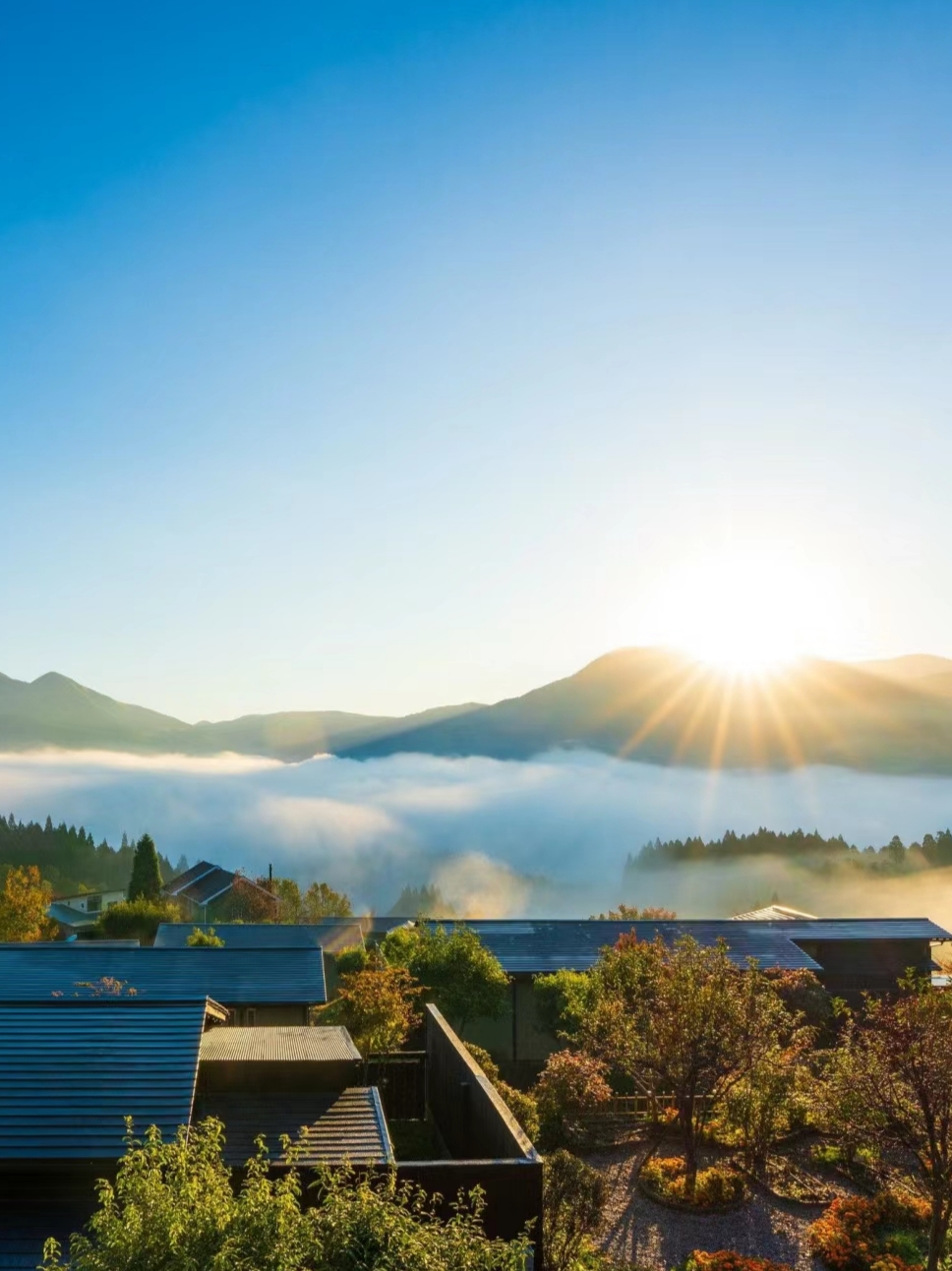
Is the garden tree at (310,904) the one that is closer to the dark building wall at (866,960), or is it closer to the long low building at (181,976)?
the dark building wall at (866,960)

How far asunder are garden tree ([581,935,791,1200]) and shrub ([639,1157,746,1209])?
26 cm

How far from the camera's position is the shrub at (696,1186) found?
19453 millimetres

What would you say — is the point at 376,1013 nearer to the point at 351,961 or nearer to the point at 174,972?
the point at 174,972

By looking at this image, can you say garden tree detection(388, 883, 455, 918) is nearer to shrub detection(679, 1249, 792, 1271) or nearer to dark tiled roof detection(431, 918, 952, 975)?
dark tiled roof detection(431, 918, 952, 975)

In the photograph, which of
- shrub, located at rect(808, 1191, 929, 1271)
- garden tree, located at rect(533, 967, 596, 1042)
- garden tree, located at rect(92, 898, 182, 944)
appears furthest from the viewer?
garden tree, located at rect(92, 898, 182, 944)

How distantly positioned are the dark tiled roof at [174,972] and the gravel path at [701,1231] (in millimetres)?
11203

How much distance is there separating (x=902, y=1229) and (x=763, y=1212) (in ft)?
7.96

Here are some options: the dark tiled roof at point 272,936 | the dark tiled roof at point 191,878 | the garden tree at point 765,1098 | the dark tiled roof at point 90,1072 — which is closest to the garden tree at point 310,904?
the dark tiled roof at point 191,878

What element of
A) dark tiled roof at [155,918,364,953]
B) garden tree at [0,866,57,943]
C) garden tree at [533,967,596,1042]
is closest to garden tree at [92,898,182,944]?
garden tree at [0,866,57,943]

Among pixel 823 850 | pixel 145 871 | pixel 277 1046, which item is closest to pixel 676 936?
pixel 277 1046

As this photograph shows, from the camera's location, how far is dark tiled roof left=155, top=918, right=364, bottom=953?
37.5 m

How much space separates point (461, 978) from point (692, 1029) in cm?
1175

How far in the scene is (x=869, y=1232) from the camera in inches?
706

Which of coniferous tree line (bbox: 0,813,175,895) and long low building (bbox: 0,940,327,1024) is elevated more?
long low building (bbox: 0,940,327,1024)
